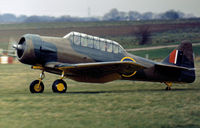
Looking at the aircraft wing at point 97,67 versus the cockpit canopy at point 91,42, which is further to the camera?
the cockpit canopy at point 91,42

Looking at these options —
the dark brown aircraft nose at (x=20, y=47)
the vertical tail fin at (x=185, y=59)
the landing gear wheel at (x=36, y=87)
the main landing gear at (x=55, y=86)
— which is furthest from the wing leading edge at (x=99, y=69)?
the vertical tail fin at (x=185, y=59)

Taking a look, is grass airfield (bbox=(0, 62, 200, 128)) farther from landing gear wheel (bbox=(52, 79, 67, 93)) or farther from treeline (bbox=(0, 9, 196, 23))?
treeline (bbox=(0, 9, 196, 23))

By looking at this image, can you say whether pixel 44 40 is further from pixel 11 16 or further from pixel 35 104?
pixel 11 16

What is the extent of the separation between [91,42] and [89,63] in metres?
1.38

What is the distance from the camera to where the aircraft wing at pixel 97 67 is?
11.6m

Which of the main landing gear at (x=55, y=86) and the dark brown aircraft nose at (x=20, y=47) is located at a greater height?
the dark brown aircraft nose at (x=20, y=47)

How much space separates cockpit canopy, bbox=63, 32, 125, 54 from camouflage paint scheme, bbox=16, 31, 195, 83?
123mm

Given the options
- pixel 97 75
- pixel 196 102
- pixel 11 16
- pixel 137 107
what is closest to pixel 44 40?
pixel 97 75

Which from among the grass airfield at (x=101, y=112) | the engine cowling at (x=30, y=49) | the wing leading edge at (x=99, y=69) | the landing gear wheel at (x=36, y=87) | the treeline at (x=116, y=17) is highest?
the treeline at (x=116, y=17)

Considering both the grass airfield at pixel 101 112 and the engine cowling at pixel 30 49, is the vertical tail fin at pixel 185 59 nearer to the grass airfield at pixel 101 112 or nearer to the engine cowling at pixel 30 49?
the grass airfield at pixel 101 112

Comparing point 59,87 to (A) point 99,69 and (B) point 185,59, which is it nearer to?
(A) point 99,69

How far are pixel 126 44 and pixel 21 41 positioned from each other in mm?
35832

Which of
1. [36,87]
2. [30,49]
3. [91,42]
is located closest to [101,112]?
[36,87]

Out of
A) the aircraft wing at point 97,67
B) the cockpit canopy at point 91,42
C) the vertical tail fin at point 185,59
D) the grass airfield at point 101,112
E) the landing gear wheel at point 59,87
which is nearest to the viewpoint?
the grass airfield at point 101,112
